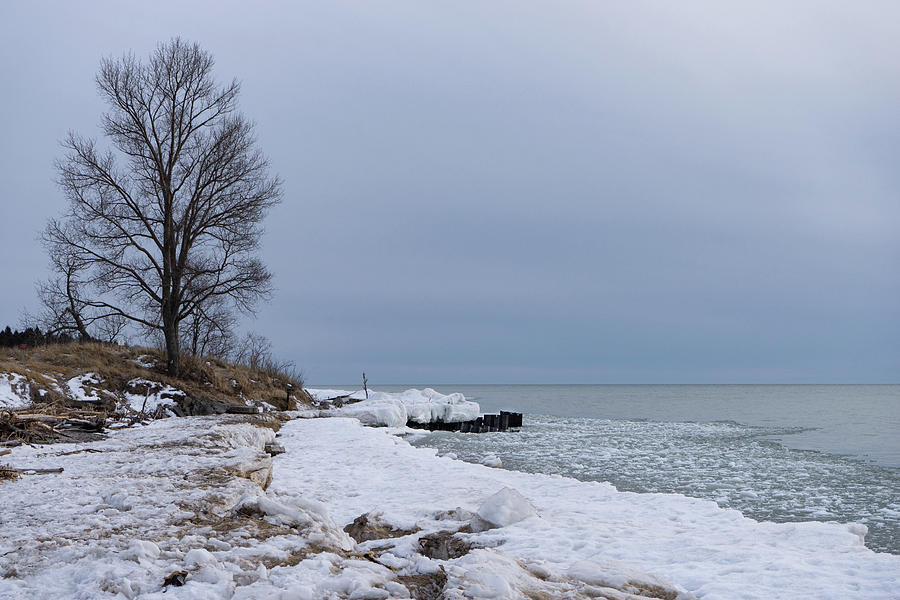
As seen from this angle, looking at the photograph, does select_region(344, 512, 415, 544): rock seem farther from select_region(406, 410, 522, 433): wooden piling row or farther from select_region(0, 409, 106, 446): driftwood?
select_region(406, 410, 522, 433): wooden piling row

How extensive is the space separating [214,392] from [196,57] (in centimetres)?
1216

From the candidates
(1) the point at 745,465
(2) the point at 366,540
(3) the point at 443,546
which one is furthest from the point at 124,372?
(1) the point at 745,465

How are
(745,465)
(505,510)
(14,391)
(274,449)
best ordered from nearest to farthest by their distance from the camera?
(505,510), (274,449), (14,391), (745,465)

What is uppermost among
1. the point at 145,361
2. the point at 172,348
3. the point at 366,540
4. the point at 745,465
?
the point at 172,348

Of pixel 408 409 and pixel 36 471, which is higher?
pixel 36 471

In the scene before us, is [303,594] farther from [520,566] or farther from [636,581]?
[636,581]

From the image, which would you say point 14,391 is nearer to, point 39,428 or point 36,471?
point 39,428

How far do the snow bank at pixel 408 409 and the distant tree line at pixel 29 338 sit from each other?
1159 centimetres

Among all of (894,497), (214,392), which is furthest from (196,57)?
(894,497)

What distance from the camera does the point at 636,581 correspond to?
4.83 m

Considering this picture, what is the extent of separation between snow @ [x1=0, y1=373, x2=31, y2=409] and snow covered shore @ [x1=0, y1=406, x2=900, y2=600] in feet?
16.5

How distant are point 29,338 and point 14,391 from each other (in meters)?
13.6

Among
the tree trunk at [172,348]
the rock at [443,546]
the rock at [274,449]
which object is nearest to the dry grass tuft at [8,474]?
the rock at [443,546]

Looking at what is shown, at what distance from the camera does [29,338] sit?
1031 inches
